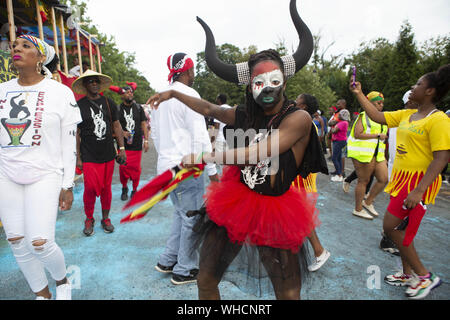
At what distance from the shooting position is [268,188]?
5.96 feet

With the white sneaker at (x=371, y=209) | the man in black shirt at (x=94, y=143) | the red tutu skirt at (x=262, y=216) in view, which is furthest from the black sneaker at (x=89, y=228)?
the white sneaker at (x=371, y=209)

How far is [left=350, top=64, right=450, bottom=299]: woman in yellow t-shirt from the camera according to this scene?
2.38m

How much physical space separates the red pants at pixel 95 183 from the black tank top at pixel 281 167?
9.05 feet

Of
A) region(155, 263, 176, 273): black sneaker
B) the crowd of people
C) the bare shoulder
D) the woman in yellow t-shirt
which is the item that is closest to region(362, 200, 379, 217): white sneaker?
the crowd of people

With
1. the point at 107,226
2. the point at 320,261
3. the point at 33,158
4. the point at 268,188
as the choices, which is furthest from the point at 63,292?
the point at 320,261

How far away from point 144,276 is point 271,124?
2.15 m

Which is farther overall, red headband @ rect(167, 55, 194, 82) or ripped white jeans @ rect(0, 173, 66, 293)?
red headband @ rect(167, 55, 194, 82)

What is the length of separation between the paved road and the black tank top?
0.86 meters

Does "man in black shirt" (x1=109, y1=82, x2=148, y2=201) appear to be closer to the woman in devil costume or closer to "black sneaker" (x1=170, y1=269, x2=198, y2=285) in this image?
"black sneaker" (x1=170, y1=269, x2=198, y2=285)

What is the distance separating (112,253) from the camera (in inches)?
129

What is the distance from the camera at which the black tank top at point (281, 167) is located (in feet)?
5.87

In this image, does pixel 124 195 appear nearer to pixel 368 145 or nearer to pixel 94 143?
pixel 94 143

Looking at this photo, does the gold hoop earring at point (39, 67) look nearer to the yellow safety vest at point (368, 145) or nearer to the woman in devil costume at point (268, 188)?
the woman in devil costume at point (268, 188)

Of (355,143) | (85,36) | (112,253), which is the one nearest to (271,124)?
(112,253)
